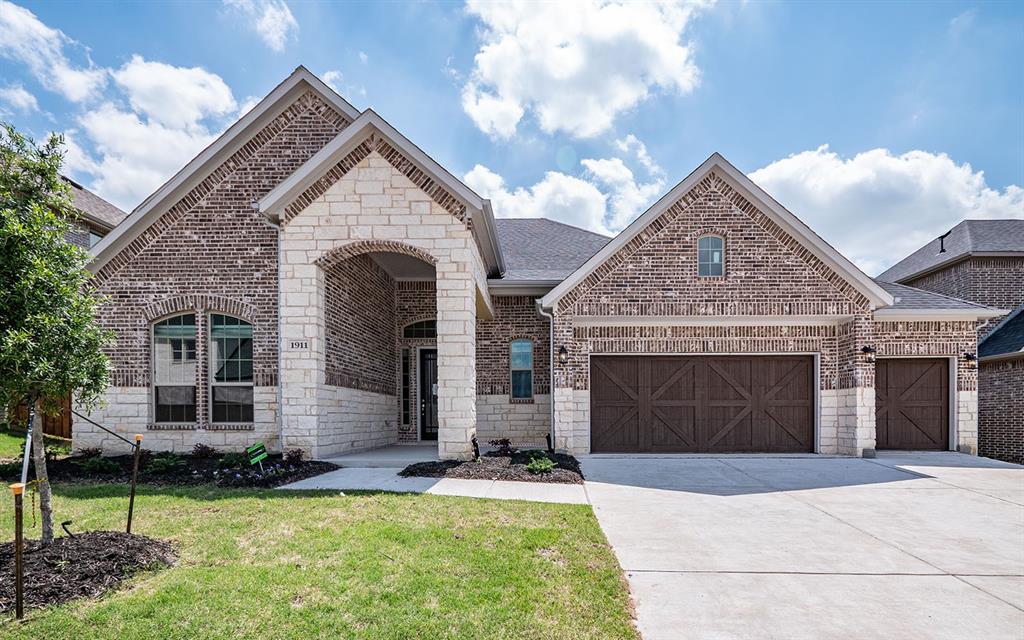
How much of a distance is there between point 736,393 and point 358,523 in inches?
373

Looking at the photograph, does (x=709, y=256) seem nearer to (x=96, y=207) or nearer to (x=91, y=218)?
(x=91, y=218)

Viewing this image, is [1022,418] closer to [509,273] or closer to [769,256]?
[769,256]

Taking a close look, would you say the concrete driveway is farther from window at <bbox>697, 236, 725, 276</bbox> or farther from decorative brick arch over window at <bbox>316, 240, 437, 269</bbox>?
decorative brick arch over window at <bbox>316, 240, 437, 269</bbox>

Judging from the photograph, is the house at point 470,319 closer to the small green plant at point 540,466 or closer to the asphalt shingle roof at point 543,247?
the asphalt shingle roof at point 543,247

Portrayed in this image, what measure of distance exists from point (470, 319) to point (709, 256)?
5.63 meters

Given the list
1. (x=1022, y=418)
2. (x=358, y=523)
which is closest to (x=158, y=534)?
(x=358, y=523)

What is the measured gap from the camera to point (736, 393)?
1254 cm

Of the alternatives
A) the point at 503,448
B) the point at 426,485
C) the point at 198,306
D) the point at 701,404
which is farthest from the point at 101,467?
the point at 701,404

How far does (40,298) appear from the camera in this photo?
467 centimetres

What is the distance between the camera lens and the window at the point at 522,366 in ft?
45.0

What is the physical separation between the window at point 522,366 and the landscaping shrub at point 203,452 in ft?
21.8

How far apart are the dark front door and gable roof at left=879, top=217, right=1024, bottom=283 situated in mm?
16826

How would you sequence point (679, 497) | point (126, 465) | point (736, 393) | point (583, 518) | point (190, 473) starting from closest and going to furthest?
point (583, 518)
point (679, 497)
point (190, 473)
point (126, 465)
point (736, 393)

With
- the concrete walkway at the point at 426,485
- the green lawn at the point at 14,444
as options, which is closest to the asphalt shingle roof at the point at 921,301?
the concrete walkway at the point at 426,485
